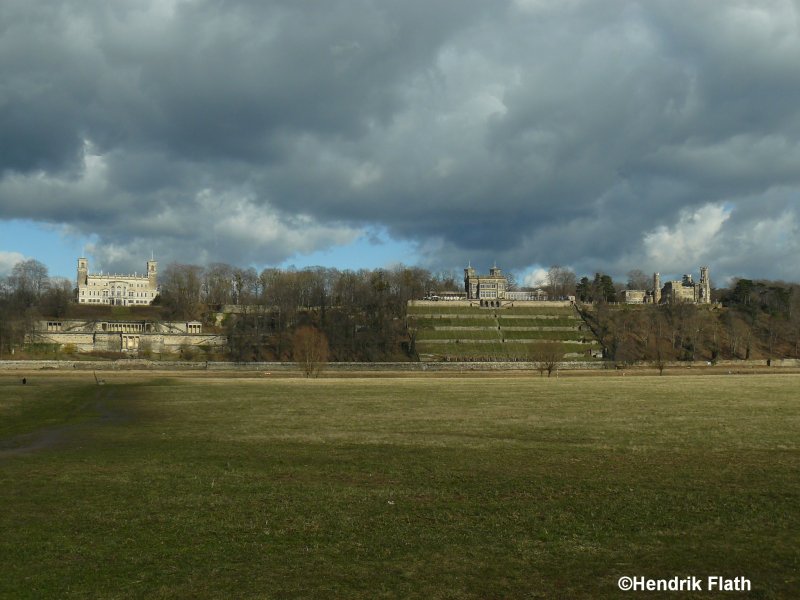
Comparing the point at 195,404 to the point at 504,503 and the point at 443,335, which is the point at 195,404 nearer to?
the point at 504,503

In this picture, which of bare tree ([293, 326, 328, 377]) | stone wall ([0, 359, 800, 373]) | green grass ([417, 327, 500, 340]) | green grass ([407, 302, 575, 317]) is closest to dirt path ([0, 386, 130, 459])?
bare tree ([293, 326, 328, 377])

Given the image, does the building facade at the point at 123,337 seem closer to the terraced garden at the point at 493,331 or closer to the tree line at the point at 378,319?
the tree line at the point at 378,319

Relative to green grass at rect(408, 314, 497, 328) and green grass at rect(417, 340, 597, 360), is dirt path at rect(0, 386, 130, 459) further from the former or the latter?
green grass at rect(408, 314, 497, 328)

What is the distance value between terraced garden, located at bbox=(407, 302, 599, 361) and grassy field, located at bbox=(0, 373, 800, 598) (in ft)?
344

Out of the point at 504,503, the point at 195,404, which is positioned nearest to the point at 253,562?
the point at 504,503

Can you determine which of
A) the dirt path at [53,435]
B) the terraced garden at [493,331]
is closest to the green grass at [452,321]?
the terraced garden at [493,331]

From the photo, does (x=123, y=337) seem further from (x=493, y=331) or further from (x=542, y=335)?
(x=542, y=335)

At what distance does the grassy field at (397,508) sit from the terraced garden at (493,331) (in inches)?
4123

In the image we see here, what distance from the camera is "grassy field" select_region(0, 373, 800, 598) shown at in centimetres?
1048

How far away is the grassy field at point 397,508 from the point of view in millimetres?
10477

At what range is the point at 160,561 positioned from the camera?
11.2m

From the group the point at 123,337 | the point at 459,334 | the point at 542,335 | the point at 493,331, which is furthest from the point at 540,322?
the point at 123,337

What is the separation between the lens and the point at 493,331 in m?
153

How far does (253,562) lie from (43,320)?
172 m
